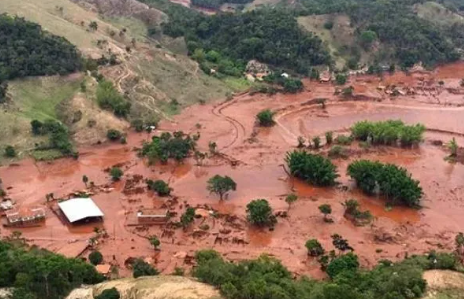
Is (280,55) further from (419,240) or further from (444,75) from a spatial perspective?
(419,240)

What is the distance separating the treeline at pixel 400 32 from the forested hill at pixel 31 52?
114 ft

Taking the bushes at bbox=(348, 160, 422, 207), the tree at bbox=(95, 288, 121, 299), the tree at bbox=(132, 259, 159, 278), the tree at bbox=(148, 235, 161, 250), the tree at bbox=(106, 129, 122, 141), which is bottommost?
the tree at bbox=(106, 129, 122, 141)

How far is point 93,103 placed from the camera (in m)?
56.3

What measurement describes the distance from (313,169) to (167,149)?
11891mm

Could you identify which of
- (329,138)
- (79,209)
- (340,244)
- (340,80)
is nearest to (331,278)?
(340,244)

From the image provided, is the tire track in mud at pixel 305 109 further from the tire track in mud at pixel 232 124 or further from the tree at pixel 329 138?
the tire track in mud at pixel 232 124

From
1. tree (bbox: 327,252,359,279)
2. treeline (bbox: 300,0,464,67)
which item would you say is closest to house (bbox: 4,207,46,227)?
tree (bbox: 327,252,359,279)

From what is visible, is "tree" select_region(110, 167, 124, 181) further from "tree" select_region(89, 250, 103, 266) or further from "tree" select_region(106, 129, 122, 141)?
"tree" select_region(89, 250, 103, 266)

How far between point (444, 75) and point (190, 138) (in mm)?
38589

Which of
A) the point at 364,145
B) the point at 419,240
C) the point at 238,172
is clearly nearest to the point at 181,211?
the point at 238,172

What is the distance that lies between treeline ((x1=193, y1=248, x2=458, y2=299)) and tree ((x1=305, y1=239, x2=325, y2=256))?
6.81 ft

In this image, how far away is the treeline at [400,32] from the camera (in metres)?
78.7

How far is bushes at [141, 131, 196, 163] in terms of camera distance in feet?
165

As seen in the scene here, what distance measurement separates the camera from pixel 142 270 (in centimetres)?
3388
